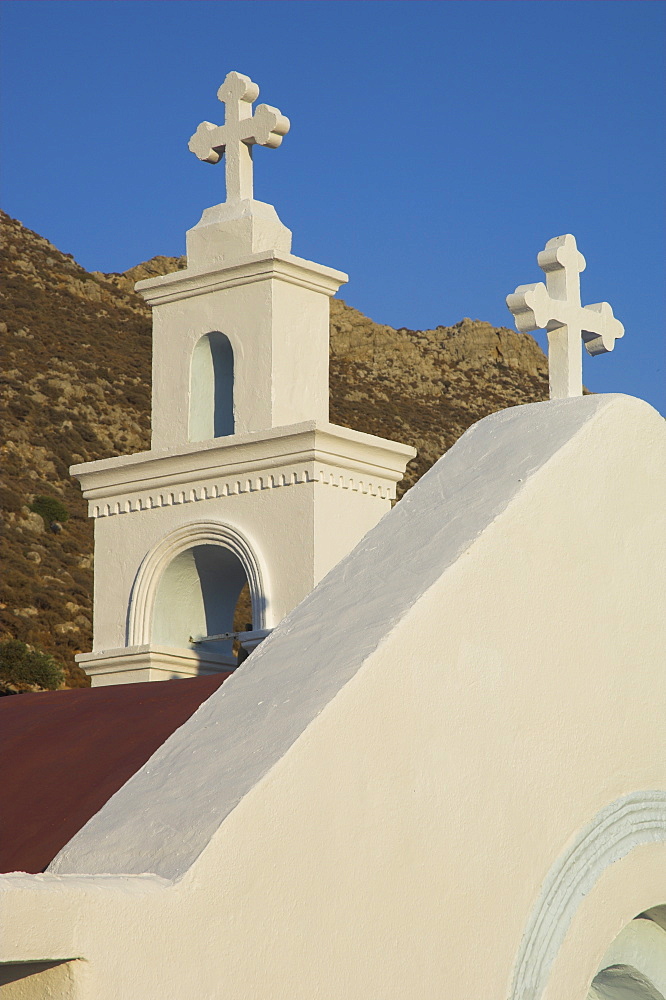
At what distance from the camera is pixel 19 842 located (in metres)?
3.39

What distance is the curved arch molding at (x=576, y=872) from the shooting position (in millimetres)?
3061

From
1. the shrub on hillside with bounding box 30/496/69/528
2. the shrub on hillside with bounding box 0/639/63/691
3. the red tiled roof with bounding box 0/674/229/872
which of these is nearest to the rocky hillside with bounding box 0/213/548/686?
the shrub on hillside with bounding box 30/496/69/528

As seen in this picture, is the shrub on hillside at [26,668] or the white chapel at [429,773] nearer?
the white chapel at [429,773]

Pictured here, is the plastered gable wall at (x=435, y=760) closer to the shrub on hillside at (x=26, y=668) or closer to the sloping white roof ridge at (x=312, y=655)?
the sloping white roof ridge at (x=312, y=655)

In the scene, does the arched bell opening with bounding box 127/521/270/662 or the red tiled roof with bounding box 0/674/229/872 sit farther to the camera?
the arched bell opening with bounding box 127/521/270/662

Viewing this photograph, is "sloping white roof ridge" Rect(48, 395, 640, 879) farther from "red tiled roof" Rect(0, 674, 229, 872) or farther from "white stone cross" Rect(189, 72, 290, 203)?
"white stone cross" Rect(189, 72, 290, 203)

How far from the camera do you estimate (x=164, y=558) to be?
7961mm

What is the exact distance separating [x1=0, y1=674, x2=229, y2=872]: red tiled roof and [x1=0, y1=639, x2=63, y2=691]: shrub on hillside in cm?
1488

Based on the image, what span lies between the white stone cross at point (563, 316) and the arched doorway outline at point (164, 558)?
3482mm

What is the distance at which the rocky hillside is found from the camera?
77.2 ft

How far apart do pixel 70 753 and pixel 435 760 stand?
1.50 m

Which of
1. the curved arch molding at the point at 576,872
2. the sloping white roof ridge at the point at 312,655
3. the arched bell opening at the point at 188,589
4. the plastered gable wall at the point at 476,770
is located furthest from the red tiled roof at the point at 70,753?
the arched bell opening at the point at 188,589

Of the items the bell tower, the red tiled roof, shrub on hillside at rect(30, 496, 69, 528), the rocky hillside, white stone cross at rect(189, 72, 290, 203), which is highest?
the rocky hillside

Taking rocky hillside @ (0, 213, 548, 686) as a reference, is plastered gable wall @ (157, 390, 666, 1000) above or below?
→ below
